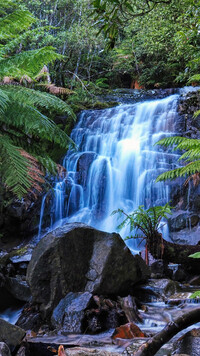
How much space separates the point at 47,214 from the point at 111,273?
18.3 ft

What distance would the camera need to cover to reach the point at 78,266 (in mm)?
4121

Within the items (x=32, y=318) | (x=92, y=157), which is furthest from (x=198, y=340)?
(x=92, y=157)

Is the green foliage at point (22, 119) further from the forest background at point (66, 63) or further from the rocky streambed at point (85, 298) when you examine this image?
the rocky streambed at point (85, 298)

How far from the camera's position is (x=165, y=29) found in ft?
42.8

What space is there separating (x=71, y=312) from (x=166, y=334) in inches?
103

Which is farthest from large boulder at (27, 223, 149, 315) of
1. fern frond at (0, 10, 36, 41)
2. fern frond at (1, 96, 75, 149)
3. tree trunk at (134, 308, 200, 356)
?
tree trunk at (134, 308, 200, 356)

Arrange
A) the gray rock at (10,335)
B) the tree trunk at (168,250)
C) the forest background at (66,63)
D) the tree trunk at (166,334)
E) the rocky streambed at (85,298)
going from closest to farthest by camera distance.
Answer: the tree trunk at (166,334), the forest background at (66,63), the gray rock at (10,335), the rocky streambed at (85,298), the tree trunk at (168,250)

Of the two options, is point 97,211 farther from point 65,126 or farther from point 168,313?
point 168,313

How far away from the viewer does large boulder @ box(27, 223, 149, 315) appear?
3930 mm

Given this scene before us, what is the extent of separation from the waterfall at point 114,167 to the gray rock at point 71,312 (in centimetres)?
383

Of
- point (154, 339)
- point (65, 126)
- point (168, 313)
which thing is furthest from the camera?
point (65, 126)

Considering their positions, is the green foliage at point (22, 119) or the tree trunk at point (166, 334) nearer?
the tree trunk at point (166, 334)

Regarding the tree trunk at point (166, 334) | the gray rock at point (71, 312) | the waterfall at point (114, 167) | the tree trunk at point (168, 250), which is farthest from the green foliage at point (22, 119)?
the waterfall at point (114, 167)

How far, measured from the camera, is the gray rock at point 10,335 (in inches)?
112
